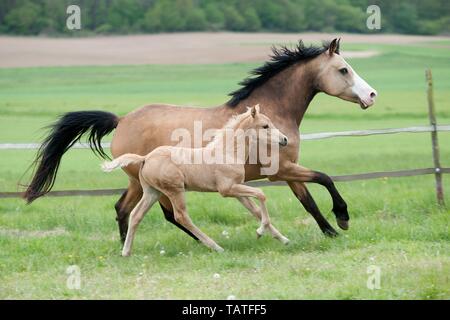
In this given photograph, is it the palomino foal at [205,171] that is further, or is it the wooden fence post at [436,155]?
the wooden fence post at [436,155]

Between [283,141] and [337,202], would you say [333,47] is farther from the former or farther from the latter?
[337,202]

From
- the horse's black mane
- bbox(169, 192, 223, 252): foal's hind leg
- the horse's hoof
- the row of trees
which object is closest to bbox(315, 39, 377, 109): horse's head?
the horse's black mane

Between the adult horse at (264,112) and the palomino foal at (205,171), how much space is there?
0.42 m

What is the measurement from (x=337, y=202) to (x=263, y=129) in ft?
3.45

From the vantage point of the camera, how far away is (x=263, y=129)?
27.1 feet

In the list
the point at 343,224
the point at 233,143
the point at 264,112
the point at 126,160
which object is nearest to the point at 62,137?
the point at 126,160

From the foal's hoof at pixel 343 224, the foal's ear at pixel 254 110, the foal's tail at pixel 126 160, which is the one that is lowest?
the foal's hoof at pixel 343 224

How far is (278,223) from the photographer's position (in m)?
9.80

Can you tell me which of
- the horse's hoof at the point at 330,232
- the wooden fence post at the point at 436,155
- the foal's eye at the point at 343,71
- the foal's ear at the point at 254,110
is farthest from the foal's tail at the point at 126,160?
the wooden fence post at the point at 436,155

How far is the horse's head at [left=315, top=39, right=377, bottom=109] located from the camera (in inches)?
348

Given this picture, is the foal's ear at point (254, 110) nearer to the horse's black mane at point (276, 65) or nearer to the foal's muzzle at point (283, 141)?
the foal's muzzle at point (283, 141)

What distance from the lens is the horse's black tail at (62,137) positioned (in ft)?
29.8

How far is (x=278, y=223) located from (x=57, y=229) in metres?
2.52
